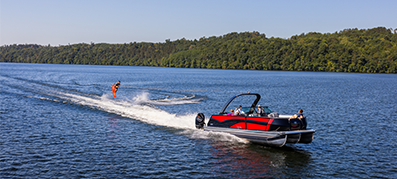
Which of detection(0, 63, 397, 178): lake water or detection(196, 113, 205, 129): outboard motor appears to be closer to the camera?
detection(0, 63, 397, 178): lake water

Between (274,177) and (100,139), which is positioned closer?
(274,177)

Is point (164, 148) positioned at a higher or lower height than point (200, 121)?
lower

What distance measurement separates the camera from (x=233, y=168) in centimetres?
1739

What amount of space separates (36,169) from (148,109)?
18.1 meters

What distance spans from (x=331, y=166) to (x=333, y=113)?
19327mm

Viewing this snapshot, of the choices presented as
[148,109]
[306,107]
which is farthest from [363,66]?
[148,109]

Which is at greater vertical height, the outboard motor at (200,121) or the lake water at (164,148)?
the outboard motor at (200,121)

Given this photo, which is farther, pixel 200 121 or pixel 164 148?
pixel 200 121

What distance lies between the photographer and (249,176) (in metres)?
16.3

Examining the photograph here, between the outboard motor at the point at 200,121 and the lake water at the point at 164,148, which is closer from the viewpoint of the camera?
the lake water at the point at 164,148

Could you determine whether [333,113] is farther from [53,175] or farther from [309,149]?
[53,175]

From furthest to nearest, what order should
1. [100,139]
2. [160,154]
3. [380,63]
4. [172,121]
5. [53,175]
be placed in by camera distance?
[380,63] < [172,121] < [100,139] < [160,154] < [53,175]

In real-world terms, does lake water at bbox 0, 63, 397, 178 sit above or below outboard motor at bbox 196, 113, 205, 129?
below

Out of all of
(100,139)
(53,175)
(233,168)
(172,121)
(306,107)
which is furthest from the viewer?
(306,107)
